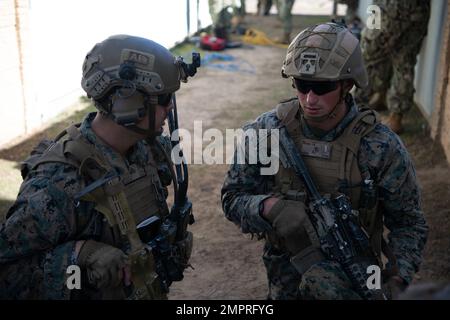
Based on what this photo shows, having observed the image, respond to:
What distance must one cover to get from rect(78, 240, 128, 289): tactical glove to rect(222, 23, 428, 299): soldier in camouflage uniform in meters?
0.70

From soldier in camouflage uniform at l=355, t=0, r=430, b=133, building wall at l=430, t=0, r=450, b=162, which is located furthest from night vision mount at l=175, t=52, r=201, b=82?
soldier in camouflage uniform at l=355, t=0, r=430, b=133

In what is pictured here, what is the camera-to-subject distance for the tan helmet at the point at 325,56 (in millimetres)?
2605

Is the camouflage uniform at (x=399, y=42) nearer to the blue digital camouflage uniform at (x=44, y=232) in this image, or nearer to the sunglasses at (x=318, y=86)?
the sunglasses at (x=318, y=86)

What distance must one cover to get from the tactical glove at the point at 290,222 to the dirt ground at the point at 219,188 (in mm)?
1700

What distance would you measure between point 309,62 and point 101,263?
1.25 meters

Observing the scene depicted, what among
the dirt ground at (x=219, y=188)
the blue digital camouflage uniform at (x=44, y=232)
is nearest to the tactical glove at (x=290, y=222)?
the blue digital camouflage uniform at (x=44, y=232)

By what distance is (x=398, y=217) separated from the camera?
271 cm

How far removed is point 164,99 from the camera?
2.45 meters

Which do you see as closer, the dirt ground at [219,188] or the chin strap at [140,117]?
the chin strap at [140,117]

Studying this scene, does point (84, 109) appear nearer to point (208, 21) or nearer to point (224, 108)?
point (224, 108)

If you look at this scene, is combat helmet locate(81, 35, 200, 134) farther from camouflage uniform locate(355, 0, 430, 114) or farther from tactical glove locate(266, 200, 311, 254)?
camouflage uniform locate(355, 0, 430, 114)

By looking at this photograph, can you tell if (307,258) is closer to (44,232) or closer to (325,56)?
(325,56)

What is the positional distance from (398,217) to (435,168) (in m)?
4.06

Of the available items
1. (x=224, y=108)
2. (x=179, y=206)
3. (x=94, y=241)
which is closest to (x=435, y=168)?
(x=224, y=108)
